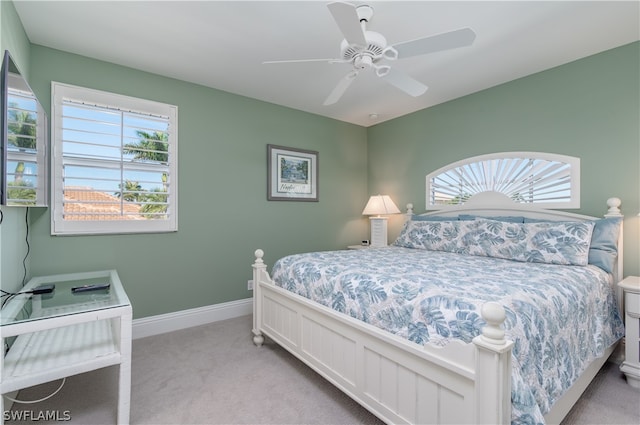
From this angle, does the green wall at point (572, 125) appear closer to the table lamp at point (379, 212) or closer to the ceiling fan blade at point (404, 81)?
the table lamp at point (379, 212)

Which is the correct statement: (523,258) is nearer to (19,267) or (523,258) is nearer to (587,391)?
(587,391)

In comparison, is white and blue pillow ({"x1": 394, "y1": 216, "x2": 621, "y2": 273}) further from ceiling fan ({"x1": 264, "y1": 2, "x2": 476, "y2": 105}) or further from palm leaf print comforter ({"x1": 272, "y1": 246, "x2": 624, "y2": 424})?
ceiling fan ({"x1": 264, "y1": 2, "x2": 476, "y2": 105})

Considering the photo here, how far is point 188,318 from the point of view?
3074 mm

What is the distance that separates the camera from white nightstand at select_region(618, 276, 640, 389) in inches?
79.6

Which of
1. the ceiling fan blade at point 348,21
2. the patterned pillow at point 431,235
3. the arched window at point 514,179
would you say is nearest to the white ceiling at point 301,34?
the ceiling fan blade at point 348,21

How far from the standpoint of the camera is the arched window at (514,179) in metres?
2.73

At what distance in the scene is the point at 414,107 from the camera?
384 cm

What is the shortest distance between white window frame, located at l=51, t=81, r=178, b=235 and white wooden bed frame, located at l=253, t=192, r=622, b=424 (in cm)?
132

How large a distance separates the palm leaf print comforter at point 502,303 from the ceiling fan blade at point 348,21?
52.5 inches

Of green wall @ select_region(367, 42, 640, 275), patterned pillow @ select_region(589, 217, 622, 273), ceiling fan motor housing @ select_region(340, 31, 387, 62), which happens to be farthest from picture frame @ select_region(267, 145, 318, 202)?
patterned pillow @ select_region(589, 217, 622, 273)

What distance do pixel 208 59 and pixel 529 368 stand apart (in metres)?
2.99

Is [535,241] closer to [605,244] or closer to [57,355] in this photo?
[605,244]

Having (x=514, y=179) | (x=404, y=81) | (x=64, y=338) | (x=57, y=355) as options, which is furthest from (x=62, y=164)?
(x=514, y=179)

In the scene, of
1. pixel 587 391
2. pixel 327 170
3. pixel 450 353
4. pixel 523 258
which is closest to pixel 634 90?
pixel 523 258
